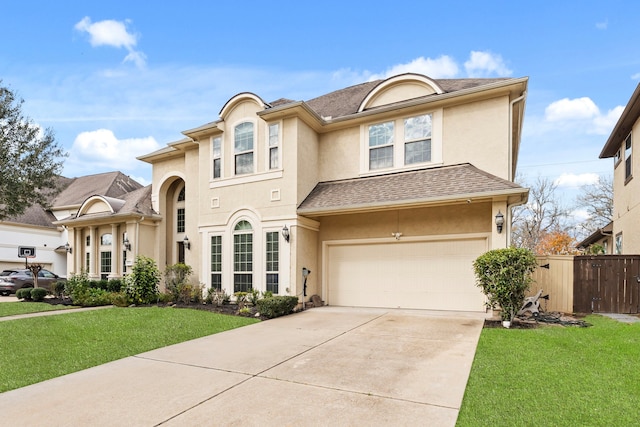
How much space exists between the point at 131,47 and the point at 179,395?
542 inches

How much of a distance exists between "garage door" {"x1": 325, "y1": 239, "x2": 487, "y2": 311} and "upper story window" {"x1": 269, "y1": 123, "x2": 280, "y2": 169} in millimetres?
3340

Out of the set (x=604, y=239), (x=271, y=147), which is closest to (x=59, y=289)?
(x=271, y=147)

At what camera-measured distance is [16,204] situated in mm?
13164

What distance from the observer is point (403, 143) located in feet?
37.0

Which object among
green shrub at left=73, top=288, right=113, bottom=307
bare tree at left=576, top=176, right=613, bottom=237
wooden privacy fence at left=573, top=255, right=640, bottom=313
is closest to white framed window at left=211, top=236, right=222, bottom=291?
green shrub at left=73, top=288, right=113, bottom=307

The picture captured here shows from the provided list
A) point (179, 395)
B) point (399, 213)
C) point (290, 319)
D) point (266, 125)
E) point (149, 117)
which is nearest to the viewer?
point (179, 395)

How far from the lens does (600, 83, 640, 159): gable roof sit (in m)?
10.7

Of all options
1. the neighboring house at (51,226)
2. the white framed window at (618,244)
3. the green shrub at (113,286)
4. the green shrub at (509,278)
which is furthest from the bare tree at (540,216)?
the neighboring house at (51,226)

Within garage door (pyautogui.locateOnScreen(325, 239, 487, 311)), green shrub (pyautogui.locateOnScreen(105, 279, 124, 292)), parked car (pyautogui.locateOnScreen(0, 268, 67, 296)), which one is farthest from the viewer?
parked car (pyautogui.locateOnScreen(0, 268, 67, 296))

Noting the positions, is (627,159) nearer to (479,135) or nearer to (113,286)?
(479,135)

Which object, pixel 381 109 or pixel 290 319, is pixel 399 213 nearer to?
pixel 381 109

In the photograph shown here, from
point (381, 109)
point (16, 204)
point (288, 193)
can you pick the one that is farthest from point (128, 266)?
point (381, 109)

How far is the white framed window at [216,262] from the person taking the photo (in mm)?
12227

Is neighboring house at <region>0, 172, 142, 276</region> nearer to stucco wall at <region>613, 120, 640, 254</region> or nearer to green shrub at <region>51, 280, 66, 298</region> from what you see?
green shrub at <region>51, 280, 66, 298</region>
